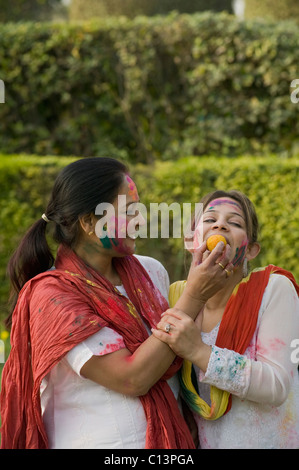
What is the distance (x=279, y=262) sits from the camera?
5.94 meters

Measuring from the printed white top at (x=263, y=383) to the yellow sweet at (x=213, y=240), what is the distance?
0.91 ft

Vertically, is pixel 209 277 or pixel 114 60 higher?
pixel 114 60

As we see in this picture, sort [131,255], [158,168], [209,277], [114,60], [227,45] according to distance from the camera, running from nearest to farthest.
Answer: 1. [209,277]
2. [131,255]
3. [158,168]
4. [227,45]
5. [114,60]

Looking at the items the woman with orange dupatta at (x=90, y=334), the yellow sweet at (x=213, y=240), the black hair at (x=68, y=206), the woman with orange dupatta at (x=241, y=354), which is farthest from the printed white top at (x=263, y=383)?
the black hair at (x=68, y=206)

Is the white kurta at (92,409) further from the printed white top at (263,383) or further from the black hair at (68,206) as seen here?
the black hair at (68,206)

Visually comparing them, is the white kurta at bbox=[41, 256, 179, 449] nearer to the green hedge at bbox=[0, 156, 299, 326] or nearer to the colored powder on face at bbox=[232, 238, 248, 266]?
Result: the colored powder on face at bbox=[232, 238, 248, 266]

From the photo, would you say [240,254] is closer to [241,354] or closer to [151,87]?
[241,354]

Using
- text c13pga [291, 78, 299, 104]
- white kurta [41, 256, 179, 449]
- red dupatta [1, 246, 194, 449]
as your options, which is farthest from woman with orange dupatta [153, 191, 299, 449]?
text c13pga [291, 78, 299, 104]

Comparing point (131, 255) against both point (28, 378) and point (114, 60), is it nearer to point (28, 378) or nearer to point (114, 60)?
point (28, 378)

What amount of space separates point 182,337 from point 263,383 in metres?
0.35

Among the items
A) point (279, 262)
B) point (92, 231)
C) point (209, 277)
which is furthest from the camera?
point (279, 262)

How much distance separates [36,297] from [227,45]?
5.64m

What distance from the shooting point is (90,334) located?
2.21 m
